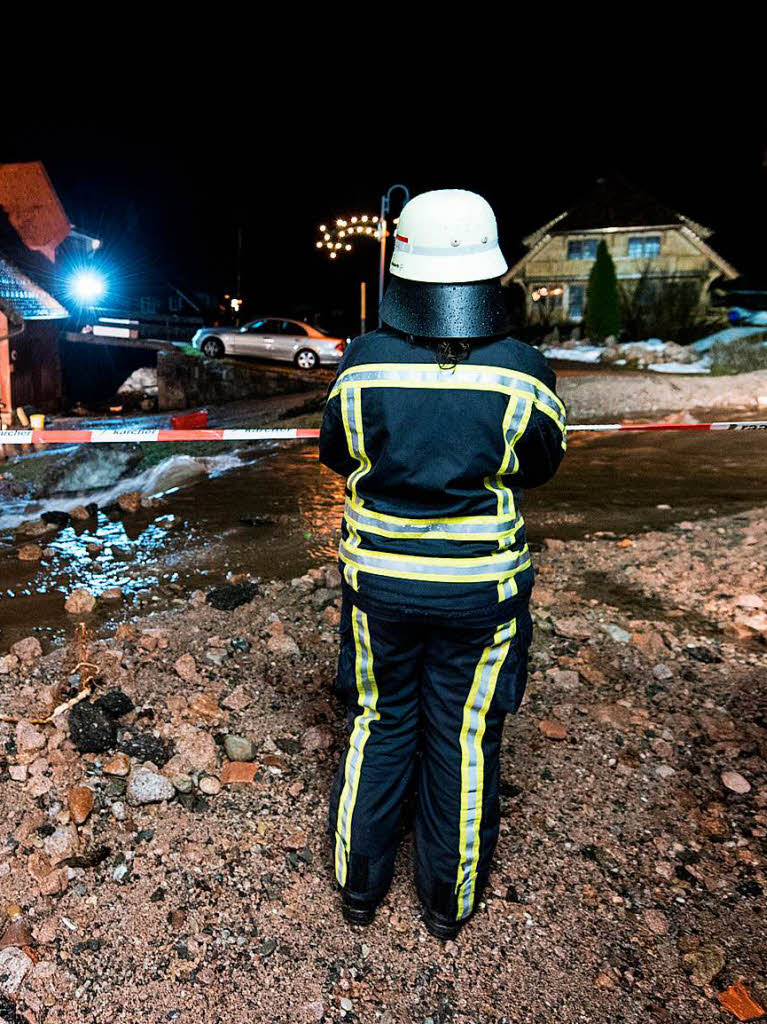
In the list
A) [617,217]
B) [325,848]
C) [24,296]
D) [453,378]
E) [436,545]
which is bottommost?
[325,848]

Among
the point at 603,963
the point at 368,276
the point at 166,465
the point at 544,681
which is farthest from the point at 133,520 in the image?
the point at 368,276

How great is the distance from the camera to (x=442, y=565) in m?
2.07

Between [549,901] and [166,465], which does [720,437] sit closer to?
[166,465]

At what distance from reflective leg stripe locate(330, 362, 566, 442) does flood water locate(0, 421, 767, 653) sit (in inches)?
125

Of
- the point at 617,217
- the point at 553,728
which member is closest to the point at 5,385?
the point at 553,728

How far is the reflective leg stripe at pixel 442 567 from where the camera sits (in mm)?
2072

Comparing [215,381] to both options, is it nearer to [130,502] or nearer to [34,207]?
[34,207]

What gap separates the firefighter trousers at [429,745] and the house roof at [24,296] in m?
20.5

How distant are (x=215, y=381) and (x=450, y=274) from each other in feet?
73.6

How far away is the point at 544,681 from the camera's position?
12.0ft

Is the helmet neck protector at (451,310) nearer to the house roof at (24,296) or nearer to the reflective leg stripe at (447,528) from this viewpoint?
the reflective leg stripe at (447,528)

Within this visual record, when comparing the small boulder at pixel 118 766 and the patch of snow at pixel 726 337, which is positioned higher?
the patch of snow at pixel 726 337

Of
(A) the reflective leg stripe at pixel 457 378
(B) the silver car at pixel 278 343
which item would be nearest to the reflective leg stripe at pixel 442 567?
(A) the reflective leg stripe at pixel 457 378

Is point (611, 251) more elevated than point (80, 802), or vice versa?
point (611, 251)
